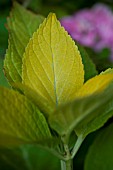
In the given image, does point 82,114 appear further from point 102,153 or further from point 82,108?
point 102,153

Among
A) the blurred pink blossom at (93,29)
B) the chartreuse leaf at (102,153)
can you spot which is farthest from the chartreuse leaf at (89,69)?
the blurred pink blossom at (93,29)

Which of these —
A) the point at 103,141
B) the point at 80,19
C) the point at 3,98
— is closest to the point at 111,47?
the point at 80,19

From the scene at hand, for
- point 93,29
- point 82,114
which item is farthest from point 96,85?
point 93,29

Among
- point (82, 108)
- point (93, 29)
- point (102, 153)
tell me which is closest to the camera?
point (82, 108)

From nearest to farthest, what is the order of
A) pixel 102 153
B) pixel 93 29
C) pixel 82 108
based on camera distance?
1. pixel 82 108
2. pixel 102 153
3. pixel 93 29

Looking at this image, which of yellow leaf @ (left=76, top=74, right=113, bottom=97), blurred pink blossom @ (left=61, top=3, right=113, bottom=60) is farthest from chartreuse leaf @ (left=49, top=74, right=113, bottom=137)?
blurred pink blossom @ (left=61, top=3, right=113, bottom=60)

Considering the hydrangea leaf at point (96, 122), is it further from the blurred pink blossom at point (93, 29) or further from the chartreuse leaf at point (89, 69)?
the blurred pink blossom at point (93, 29)
